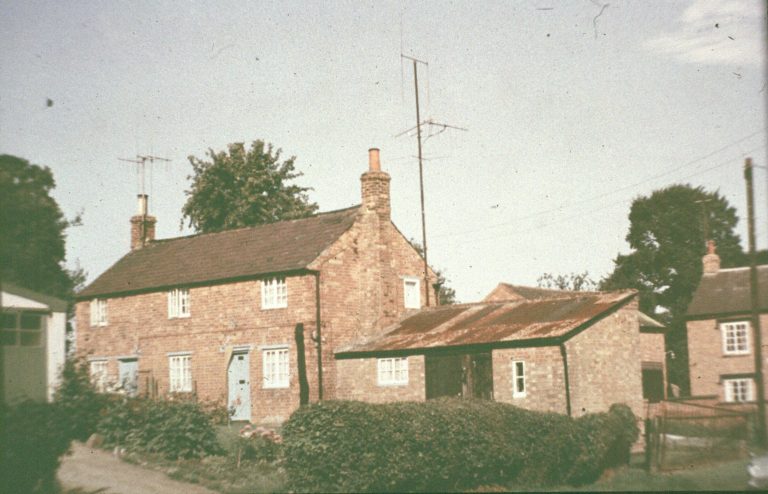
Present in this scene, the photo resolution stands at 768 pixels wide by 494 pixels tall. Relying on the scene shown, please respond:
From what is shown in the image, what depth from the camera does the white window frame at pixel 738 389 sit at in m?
47.6

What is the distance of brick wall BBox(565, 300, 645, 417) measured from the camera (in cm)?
2742

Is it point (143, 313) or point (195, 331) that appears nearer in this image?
point (195, 331)

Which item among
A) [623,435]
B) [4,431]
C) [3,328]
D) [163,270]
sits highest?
[163,270]

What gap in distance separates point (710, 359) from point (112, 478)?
3992 centimetres

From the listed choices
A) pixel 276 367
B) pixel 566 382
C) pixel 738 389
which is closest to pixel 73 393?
pixel 566 382

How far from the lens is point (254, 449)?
22609mm

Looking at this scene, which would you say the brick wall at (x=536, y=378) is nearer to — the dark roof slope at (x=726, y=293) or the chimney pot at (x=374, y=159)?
the chimney pot at (x=374, y=159)

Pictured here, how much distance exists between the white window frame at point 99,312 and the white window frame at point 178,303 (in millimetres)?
5270

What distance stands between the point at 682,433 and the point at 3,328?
59.5 feet

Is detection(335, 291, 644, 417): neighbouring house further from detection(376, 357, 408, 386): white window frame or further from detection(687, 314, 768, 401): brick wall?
detection(687, 314, 768, 401): brick wall

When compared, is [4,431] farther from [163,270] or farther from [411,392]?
[163,270]

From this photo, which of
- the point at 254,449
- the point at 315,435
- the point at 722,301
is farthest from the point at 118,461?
the point at 722,301

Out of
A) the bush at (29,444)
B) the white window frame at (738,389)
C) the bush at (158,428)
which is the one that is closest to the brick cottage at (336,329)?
the bush at (158,428)

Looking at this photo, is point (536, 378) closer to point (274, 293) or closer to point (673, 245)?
point (274, 293)
